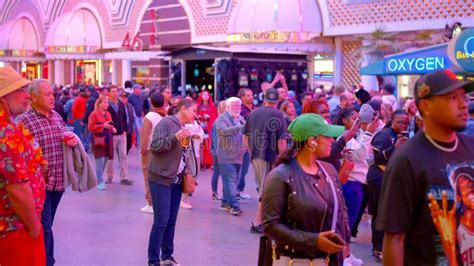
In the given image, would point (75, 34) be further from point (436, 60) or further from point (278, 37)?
point (436, 60)

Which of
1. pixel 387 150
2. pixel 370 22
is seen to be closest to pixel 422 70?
pixel 387 150

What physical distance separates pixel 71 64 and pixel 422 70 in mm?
31491

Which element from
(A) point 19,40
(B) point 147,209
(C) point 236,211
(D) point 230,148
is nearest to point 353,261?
(C) point 236,211

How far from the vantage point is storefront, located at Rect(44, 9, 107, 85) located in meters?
36.9

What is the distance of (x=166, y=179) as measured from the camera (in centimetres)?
688

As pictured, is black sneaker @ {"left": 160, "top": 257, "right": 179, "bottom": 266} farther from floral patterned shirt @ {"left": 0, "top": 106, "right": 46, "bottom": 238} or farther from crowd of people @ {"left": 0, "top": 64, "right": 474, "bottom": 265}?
floral patterned shirt @ {"left": 0, "top": 106, "right": 46, "bottom": 238}

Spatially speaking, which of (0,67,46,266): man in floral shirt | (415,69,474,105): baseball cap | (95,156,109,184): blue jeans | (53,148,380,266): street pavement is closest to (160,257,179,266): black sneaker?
(53,148,380,266): street pavement

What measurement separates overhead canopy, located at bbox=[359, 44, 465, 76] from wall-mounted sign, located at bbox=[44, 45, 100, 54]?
26.0 metres

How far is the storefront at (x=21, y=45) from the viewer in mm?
42438

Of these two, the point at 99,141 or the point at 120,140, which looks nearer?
the point at 99,141

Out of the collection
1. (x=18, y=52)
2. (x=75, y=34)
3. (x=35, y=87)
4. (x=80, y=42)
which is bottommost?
(x=35, y=87)

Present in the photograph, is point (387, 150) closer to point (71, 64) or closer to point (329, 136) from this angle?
point (329, 136)

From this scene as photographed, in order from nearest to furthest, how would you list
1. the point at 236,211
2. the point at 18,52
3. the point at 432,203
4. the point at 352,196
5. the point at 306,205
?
the point at 432,203 → the point at 306,205 → the point at 352,196 → the point at 236,211 → the point at 18,52

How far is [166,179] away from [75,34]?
31567 millimetres
